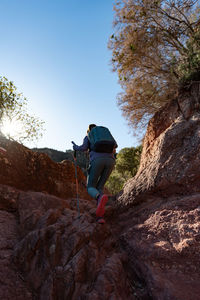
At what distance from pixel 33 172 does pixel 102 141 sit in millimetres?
4132

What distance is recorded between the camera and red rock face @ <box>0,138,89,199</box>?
642 centimetres

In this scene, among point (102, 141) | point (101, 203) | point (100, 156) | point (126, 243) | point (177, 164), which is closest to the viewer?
point (126, 243)

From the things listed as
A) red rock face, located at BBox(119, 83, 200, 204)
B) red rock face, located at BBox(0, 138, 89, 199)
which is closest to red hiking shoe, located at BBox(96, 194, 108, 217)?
red rock face, located at BBox(119, 83, 200, 204)

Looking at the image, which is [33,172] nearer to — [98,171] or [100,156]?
[98,171]

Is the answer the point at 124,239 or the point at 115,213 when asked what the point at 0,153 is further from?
the point at 124,239

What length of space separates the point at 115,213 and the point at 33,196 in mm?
2712

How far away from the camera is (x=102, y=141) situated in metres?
4.17

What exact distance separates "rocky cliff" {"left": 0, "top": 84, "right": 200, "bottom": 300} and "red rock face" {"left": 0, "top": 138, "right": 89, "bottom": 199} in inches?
46.3

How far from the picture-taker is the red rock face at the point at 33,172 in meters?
6.42

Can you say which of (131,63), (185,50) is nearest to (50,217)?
(131,63)

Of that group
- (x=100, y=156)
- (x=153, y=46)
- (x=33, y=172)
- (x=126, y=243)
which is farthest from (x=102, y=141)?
(x=153, y=46)

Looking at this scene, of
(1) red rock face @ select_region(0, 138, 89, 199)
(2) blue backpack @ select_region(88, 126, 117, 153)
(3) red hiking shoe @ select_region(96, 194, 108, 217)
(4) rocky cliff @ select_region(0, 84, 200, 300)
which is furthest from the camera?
(1) red rock face @ select_region(0, 138, 89, 199)

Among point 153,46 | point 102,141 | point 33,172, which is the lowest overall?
point 33,172

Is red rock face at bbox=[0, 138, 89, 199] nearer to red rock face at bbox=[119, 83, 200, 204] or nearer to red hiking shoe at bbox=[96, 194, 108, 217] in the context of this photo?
red rock face at bbox=[119, 83, 200, 204]
